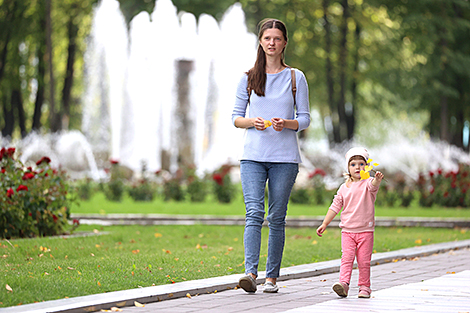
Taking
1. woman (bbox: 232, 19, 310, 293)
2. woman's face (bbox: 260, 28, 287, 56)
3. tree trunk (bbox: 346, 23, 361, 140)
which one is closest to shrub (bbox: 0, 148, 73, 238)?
woman (bbox: 232, 19, 310, 293)

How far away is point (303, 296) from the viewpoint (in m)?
6.31

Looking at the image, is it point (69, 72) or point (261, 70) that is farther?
point (69, 72)

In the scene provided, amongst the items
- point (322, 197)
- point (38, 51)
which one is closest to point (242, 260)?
point (322, 197)

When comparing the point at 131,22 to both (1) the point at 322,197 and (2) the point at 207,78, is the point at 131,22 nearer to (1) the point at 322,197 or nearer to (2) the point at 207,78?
(2) the point at 207,78

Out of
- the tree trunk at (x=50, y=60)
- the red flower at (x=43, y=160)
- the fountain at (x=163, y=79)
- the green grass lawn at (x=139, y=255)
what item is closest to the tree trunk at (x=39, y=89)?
the fountain at (x=163, y=79)

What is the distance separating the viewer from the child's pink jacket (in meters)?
6.29

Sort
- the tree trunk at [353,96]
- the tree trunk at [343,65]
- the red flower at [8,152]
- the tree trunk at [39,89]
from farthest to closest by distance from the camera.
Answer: the tree trunk at [39,89] → the tree trunk at [353,96] → the tree trunk at [343,65] → the red flower at [8,152]

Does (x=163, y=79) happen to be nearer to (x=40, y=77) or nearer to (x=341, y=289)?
(x=40, y=77)

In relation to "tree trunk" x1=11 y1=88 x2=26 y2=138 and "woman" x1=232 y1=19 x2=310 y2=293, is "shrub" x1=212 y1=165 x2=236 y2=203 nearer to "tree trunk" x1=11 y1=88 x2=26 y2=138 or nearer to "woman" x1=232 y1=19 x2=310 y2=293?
"woman" x1=232 y1=19 x2=310 y2=293

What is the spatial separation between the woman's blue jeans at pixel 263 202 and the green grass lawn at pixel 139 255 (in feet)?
2.81

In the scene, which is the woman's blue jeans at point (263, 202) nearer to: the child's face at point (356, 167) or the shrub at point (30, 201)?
the child's face at point (356, 167)

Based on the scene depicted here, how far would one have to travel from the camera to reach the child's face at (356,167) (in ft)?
20.8

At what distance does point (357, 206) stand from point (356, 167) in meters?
0.30

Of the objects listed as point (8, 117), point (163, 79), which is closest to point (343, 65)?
point (163, 79)
